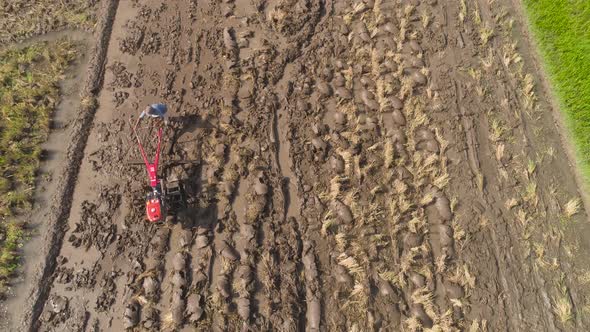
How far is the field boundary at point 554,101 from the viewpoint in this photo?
28.2 feet

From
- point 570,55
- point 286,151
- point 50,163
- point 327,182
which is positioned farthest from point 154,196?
point 570,55

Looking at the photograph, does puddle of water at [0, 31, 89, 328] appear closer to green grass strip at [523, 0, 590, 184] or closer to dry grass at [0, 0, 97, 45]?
dry grass at [0, 0, 97, 45]

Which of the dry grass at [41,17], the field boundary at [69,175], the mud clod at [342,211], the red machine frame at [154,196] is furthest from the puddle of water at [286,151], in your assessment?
the dry grass at [41,17]

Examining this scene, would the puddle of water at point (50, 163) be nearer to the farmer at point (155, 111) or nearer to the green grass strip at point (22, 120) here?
the green grass strip at point (22, 120)

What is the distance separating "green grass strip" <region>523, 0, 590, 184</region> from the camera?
905 centimetres

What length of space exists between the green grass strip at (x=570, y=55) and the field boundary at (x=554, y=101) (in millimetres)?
56

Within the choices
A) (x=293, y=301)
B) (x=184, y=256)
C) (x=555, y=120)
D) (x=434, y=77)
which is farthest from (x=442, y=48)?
(x=184, y=256)

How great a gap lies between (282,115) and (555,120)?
19.8 feet

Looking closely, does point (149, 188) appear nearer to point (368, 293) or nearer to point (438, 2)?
point (368, 293)

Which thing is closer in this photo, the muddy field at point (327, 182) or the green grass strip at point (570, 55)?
the muddy field at point (327, 182)

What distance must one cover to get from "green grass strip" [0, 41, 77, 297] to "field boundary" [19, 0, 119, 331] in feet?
1.63

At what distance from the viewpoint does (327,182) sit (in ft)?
27.0

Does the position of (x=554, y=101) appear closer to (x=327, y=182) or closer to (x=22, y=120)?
(x=327, y=182)

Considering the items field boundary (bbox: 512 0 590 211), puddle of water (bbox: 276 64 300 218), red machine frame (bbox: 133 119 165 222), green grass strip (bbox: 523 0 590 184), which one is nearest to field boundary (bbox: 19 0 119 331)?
red machine frame (bbox: 133 119 165 222)
